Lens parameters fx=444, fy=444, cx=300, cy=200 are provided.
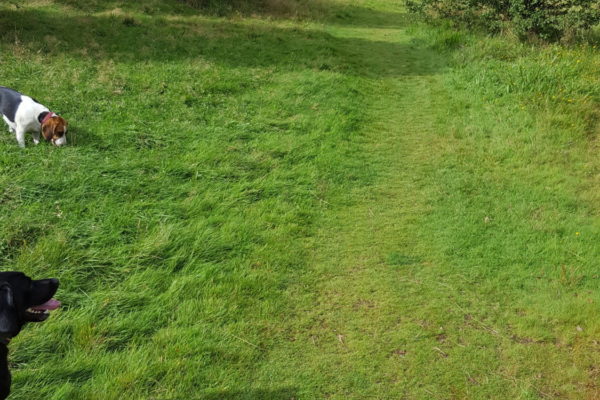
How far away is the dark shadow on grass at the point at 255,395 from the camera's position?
11.5ft

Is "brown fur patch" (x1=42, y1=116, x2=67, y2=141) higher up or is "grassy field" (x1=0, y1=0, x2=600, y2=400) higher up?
"brown fur patch" (x1=42, y1=116, x2=67, y2=141)

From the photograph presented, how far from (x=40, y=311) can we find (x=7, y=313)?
17.7 inches

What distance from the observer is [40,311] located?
3250 mm

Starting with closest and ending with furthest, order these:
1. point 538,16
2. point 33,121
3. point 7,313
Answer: point 7,313, point 33,121, point 538,16

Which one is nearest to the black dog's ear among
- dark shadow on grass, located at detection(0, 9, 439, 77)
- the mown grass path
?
the mown grass path

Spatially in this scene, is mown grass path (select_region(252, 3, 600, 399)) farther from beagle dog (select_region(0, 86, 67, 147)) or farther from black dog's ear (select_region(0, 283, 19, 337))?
beagle dog (select_region(0, 86, 67, 147))

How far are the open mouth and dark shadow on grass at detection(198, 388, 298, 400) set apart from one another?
4.29 ft

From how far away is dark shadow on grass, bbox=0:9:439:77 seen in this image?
11000 mm

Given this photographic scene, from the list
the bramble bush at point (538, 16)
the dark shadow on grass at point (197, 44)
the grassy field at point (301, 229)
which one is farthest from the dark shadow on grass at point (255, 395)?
the bramble bush at point (538, 16)

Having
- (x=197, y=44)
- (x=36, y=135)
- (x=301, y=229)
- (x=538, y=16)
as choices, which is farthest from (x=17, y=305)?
(x=538, y=16)

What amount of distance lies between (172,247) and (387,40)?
508 inches

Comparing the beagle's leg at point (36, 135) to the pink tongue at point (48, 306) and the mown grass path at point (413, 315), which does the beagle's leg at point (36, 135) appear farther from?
the mown grass path at point (413, 315)

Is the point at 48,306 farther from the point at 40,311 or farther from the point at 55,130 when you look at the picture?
the point at 55,130

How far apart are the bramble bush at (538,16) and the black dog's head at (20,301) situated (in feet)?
46.9
